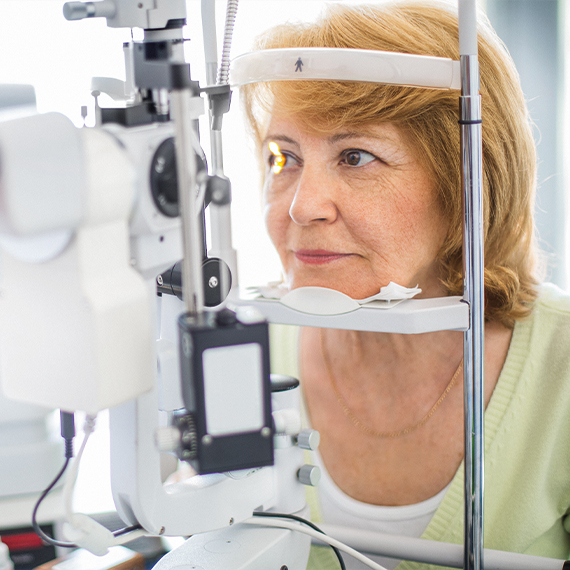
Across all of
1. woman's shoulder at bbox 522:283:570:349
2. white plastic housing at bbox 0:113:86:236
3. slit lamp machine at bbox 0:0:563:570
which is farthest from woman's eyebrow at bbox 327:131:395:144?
white plastic housing at bbox 0:113:86:236

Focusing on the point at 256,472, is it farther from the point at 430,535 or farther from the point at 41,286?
the point at 430,535

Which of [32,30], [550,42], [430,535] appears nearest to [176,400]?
[430,535]

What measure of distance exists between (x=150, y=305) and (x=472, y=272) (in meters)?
0.40

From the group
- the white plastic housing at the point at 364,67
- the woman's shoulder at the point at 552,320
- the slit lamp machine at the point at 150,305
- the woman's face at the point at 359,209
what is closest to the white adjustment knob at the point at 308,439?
the slit lamp machine at the point at 150,305

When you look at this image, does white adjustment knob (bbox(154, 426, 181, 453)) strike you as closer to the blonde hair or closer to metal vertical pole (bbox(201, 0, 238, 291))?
metal vertical pole (bbox(201, 0, 238, 291))

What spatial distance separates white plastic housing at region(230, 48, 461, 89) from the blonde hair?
16cm

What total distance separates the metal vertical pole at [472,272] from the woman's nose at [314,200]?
9.7 inches

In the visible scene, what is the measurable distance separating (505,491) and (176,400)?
2.24ft

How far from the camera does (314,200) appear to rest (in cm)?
97

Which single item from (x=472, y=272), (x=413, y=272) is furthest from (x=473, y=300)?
(x=413, y=272)

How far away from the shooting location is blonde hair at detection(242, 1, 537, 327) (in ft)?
3.17

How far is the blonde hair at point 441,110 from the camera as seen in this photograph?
38.0 inches

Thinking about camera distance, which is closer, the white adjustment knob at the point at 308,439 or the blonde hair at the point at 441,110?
the white adjustment knob at the point at 308,439

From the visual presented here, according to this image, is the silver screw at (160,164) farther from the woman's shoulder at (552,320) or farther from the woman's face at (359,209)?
the woman's shoulder at (552,320)
